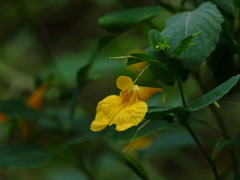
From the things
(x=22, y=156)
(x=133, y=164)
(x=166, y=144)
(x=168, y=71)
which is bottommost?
(x=166, y=144)

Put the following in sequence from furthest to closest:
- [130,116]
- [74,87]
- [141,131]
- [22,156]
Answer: [74,87] → [22,156] → [141,131] → [130,116]

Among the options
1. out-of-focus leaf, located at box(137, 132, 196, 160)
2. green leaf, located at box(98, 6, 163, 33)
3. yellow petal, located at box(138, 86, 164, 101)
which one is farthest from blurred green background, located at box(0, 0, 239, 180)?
yellow petal, located at box(138, 86, 164, 101)

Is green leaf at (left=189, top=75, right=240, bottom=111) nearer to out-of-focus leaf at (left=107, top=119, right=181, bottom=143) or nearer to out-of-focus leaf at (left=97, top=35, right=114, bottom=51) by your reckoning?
out-of-focus leaf at (left=107, top=119, right=181, bottom=143)

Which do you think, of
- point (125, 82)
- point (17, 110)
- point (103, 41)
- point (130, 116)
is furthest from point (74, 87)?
point (130, 116)

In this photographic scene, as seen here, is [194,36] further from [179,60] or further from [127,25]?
[127,25]

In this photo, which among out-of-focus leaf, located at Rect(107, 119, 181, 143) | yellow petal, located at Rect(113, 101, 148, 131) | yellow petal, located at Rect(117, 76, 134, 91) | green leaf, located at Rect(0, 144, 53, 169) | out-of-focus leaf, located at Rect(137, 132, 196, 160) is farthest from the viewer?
out-of-focus leaf, located at Rect(137, 132, 196, 160)

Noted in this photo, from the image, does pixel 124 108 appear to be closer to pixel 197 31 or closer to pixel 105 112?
pixel 105 112
